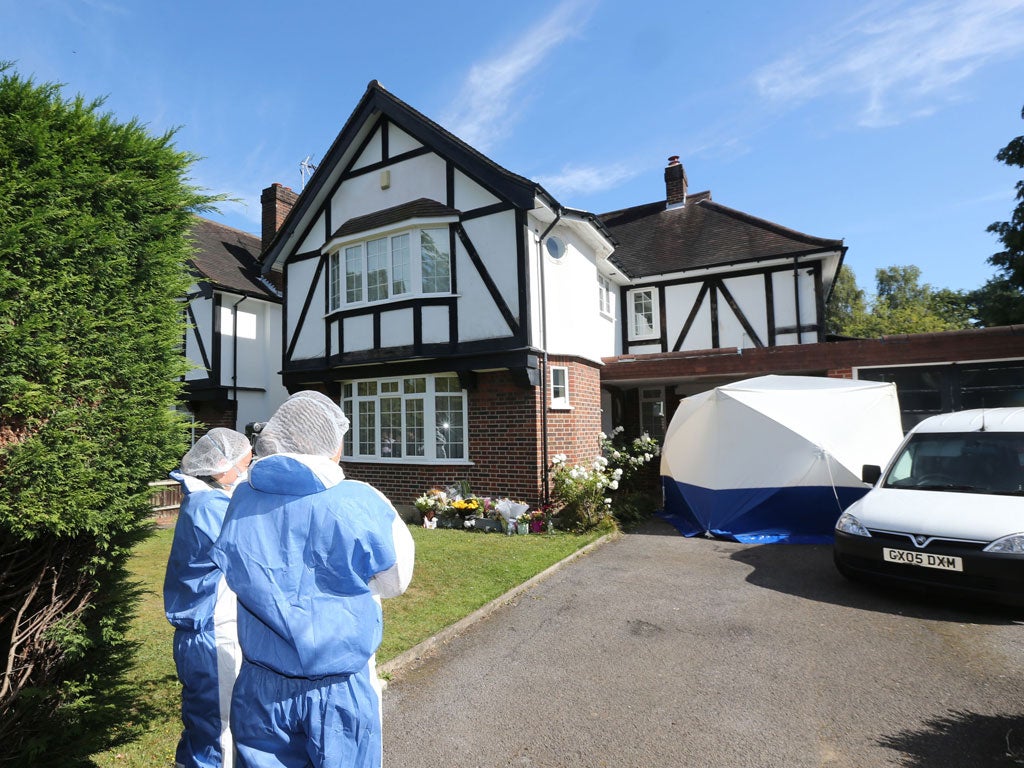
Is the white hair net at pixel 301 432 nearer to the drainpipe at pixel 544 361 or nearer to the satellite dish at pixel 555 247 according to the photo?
the drainpipe at pixel 544 361

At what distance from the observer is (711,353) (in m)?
11.0

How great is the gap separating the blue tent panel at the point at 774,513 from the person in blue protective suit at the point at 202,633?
7366 mm

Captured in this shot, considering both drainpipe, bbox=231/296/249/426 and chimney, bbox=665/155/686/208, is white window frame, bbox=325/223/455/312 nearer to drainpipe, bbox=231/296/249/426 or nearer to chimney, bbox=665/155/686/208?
drainpipe, bbox=231/296/249/426

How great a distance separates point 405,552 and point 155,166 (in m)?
2.83

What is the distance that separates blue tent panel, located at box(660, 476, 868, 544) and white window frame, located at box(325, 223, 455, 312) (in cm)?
591

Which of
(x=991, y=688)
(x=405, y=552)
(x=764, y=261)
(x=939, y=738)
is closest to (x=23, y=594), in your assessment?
(x=405, y=552)

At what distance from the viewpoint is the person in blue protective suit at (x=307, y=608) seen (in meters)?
1.82

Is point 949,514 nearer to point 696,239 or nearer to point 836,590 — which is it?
point 836,590

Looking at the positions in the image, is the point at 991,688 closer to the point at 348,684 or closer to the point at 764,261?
the point at 348,684

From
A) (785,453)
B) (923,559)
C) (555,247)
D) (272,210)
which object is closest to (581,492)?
(785,453)

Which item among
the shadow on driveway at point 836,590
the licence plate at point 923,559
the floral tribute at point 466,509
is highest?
the licence plate at point 923,559

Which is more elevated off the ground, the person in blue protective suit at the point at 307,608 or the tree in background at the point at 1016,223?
the tree in background at the point at 1016,223

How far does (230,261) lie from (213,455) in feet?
55.0

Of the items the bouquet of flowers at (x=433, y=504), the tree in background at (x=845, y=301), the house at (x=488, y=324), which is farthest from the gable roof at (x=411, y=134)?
the tree in background at (x=845, y=301)
